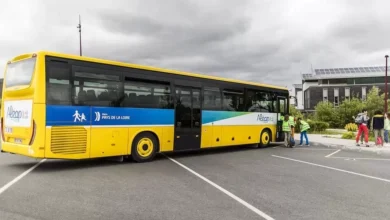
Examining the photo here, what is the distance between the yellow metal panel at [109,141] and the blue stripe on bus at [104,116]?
0.69ft

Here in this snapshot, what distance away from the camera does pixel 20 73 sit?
989 centimetres

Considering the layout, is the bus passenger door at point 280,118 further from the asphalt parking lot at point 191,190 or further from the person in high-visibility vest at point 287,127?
the asphalt parking lot at point 191,190

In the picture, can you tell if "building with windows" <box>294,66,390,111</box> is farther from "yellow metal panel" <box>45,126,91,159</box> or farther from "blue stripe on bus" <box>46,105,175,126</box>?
"yellow metal panel" <box>45,126,91,159</box>

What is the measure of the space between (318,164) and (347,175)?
206cm

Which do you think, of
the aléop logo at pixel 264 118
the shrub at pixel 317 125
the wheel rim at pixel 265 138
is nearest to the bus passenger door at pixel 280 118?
the aléop logo at pixel 264 118

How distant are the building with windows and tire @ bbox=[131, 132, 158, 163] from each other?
63.7 meters

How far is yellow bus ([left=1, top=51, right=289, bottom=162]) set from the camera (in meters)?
9.23

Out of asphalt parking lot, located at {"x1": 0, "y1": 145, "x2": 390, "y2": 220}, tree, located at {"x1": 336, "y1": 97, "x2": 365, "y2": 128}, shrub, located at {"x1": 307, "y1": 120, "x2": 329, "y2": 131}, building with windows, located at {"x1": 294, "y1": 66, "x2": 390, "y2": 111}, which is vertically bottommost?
asphalt parking lot, located at {"x1": 0, "y1": 145, "x2": 390, "y2": 220}

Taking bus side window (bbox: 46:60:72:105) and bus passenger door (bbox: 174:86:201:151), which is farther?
bus passenger door (bbox: 174:86:201:151)

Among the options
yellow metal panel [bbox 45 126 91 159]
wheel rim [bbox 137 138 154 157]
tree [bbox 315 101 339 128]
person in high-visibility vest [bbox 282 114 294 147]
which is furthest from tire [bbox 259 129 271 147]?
tree [bbox 315 101 339 128]

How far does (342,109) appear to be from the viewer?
128 ft

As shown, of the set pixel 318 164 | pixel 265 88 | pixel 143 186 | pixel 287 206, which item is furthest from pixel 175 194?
pixel 265 88

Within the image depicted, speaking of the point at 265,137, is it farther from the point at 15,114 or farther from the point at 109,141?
the point at 15,114

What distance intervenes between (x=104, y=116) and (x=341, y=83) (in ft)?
233
